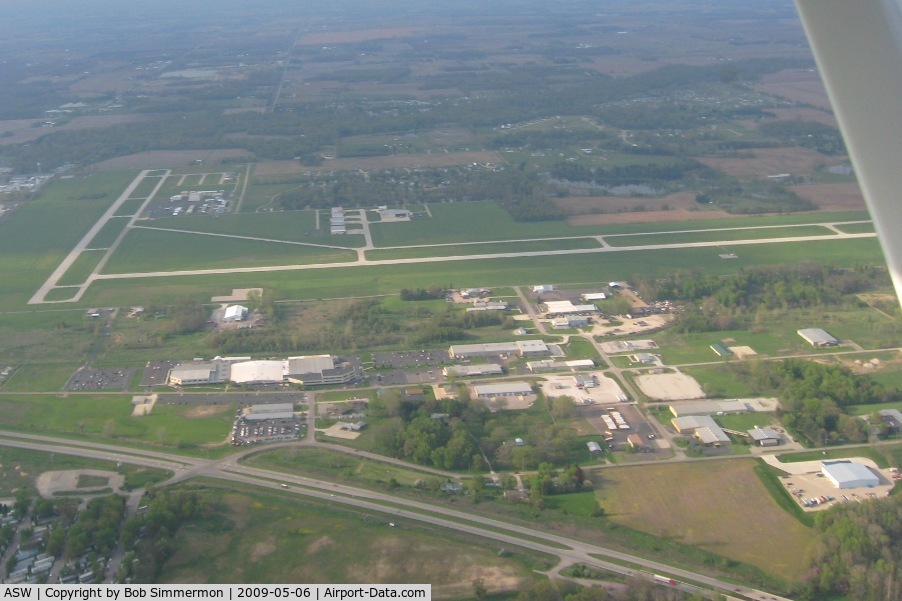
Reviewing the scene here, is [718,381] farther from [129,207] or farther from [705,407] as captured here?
[129,207]

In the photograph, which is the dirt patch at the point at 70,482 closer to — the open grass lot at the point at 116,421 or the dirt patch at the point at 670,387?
the open grass lot at the point at 116,421

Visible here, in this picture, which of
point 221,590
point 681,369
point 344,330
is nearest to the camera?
point 221,590

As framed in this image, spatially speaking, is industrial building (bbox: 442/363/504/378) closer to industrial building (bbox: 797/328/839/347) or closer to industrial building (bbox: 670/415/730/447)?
industrial building (bbox: 670/415/730/447)

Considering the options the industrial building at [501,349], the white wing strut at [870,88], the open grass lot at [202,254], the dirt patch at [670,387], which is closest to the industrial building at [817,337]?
the dirt patch at [670,387]

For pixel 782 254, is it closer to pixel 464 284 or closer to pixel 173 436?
Result: pixel 464 284

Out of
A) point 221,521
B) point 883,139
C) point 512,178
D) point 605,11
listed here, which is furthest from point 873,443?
point 605,11

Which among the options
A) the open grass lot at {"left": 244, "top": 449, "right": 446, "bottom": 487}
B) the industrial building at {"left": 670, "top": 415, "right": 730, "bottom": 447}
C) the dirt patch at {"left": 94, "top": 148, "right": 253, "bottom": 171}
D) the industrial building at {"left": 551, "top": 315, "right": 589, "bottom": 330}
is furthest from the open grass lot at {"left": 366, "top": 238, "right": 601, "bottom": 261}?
the dirt patch at {"left": 94, "top": 148, "right": 253, "bottom": 171}
